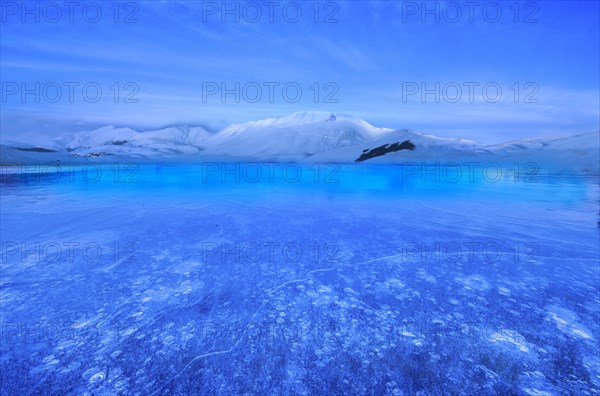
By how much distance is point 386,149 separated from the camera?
8394cm

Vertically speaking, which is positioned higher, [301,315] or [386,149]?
[386,149]

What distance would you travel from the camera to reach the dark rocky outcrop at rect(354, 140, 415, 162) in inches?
3046

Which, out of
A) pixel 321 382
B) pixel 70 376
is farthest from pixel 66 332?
pixel 321 382

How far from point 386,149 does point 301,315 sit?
3335 inches

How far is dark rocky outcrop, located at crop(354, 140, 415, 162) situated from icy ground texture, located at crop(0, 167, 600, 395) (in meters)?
73.0

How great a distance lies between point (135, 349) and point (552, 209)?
1493cm

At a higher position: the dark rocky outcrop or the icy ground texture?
the dark rocky outcrop

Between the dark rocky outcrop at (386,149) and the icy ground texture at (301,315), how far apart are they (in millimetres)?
73039

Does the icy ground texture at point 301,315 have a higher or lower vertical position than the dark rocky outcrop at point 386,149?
lower

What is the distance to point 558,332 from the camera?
3.75m

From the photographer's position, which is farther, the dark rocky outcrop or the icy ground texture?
the dark rocky outcrop

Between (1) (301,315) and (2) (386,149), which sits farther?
(2) (386,149)

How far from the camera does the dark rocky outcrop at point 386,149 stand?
77.4m

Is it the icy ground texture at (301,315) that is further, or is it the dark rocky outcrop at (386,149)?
the dark rocky outcrop at (386,149)
